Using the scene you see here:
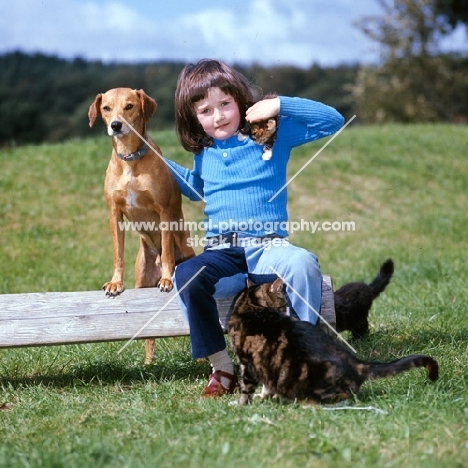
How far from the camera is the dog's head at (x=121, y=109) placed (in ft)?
14.1

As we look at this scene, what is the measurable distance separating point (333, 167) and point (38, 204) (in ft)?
14.8

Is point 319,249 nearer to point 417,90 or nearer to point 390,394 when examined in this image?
point 390,394

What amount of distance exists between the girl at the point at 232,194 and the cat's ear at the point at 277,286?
3.3 inches

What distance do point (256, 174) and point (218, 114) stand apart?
Answer: 16.7 inches

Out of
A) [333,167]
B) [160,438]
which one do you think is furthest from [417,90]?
[160,438]

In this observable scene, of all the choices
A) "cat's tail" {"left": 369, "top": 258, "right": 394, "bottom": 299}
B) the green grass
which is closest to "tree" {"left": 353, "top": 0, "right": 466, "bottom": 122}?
the green grass

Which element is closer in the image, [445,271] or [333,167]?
[445,271]

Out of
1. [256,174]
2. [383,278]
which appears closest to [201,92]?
[256,174]

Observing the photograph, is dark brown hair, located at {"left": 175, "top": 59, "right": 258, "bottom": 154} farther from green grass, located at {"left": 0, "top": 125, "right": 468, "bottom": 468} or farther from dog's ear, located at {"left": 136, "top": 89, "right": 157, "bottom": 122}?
green grass, located at {"left": 0, "top": 125, "right": 468, "bottom": 468}

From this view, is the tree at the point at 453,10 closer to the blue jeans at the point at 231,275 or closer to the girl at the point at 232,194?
the girl at the point at 232,194

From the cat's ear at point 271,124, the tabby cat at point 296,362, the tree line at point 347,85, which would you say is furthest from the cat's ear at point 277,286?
the tree line at point 347,85

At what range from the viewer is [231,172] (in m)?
4.27

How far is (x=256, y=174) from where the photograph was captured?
13.9 feet

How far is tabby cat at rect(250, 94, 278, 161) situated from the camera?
4.24 meters
